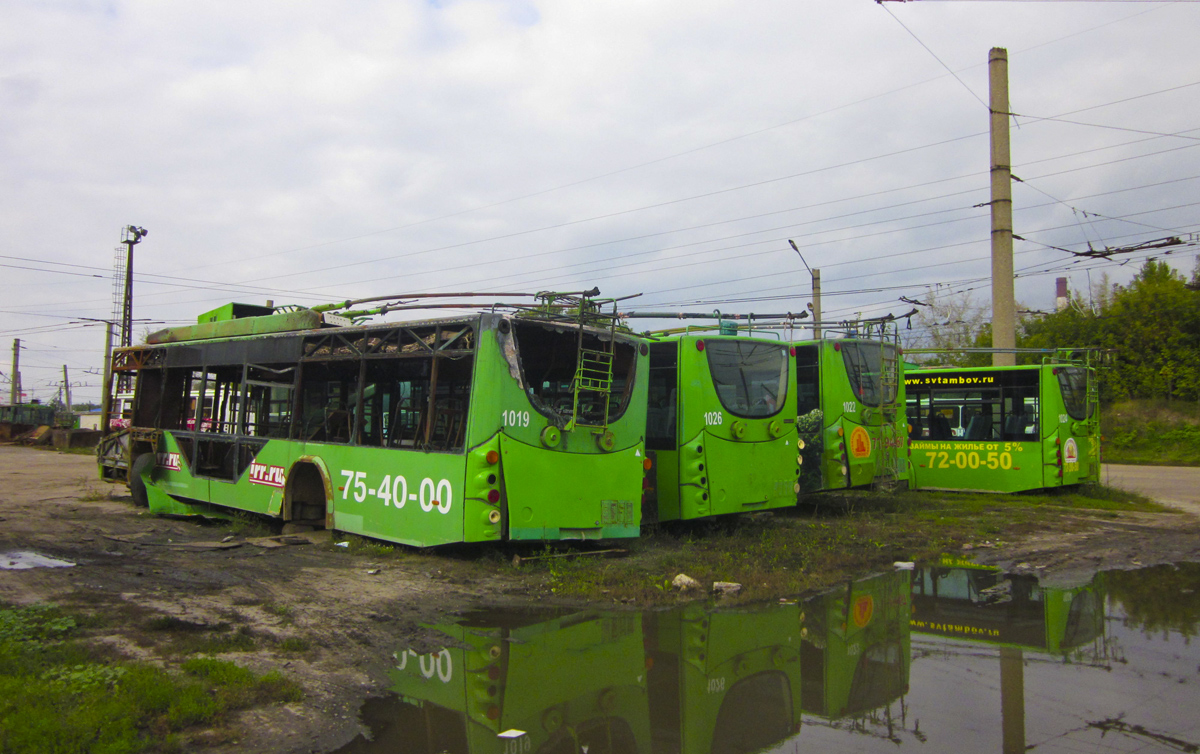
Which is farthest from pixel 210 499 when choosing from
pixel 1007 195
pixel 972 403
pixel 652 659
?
pixel 1007 195

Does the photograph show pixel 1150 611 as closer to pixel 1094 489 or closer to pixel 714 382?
pixel 714 382

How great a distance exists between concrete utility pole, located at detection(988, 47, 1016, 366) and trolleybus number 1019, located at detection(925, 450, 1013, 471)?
281 centimetres

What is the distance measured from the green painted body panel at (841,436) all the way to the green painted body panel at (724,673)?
21.5ft

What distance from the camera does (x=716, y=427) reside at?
11.0 metres

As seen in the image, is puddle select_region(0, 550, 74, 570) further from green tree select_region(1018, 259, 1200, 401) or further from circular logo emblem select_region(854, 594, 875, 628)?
green tree select_region(1018, 259, 1200, 401)

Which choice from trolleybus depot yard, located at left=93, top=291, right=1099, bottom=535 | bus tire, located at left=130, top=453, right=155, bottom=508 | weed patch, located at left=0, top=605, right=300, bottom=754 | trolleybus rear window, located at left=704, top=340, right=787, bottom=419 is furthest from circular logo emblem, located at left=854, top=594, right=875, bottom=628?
bus tire, located at left=130, top=453, right=155, bottom=508

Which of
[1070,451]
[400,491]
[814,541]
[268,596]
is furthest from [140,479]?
[1070,451]

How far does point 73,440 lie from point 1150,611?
42369 mm

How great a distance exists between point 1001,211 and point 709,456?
12413 millimetres

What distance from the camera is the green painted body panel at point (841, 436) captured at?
13984 millimetres

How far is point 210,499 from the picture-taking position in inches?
477

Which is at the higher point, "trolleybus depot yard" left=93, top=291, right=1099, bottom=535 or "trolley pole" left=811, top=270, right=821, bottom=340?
"trolley pole" left=811, top=270, right=821, bottom=340

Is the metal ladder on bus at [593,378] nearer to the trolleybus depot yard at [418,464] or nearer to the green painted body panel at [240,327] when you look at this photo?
the trolleybus depot yard at [418,464]

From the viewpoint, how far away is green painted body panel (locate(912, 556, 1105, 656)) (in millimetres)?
6809
